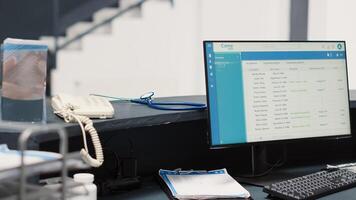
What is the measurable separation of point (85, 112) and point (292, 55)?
667 mm

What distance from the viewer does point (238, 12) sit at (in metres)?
3.46

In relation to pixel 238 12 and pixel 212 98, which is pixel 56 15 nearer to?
pixel 238 12

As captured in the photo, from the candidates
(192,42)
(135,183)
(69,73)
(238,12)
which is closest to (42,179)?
(135,183)

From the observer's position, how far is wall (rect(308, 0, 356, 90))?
94.3 inches

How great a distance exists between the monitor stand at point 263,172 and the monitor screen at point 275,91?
0.27ft

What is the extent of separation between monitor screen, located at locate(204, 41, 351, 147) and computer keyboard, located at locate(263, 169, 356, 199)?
13 cm

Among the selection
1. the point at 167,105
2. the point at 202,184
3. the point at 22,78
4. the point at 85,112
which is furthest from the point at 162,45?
the point at 22,78

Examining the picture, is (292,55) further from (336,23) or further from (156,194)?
(336,23)

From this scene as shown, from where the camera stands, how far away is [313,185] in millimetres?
1353

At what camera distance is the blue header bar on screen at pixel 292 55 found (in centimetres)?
143

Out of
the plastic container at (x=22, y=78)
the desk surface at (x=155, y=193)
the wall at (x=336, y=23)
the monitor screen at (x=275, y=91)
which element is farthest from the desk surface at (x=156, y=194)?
the wall at (x=336, y=23)

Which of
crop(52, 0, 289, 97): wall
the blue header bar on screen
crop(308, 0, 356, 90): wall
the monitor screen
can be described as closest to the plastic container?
the monitor screen

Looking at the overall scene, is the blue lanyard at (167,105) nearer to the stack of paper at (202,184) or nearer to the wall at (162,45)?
the stack of paper at (202,184)

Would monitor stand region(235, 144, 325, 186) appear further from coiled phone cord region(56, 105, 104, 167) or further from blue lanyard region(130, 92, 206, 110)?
coiled phone cord region(56, 105, 104, 167)
